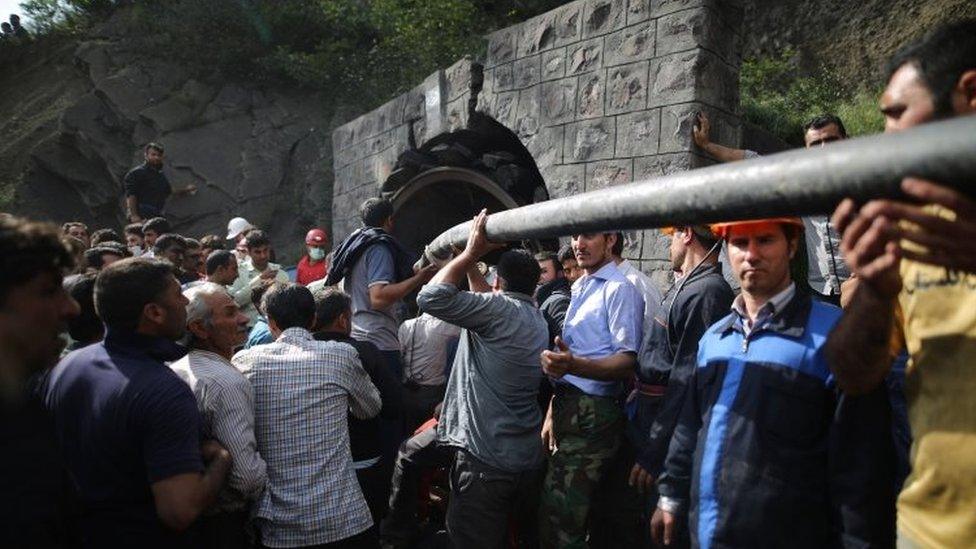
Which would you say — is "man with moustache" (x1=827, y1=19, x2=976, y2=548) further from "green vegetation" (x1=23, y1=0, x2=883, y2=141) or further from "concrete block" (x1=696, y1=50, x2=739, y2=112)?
"green vegetation" (x1=23, y1=0, x2=883, y2=141)

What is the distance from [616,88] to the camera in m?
4.93

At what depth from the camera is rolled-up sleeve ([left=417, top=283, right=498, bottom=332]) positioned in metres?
3.45

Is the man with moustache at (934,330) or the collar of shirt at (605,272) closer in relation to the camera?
the man with moustache at (934,330)

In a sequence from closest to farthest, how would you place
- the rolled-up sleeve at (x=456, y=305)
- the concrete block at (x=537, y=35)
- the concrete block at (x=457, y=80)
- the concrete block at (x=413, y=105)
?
the rolled-up sleeve at (x=456, y=305), the concrete block at (x=537, y=35), the concrete block at (x=457, y=80), the concrete block at (x=413, y=105)

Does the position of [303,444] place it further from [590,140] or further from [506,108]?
[506,108]

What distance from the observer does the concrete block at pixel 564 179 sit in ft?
17.0

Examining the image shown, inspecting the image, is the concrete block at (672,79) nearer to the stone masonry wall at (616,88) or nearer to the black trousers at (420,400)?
the stone masonry wall at (616,88)

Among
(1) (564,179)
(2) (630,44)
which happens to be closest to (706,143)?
(2) (630,44)

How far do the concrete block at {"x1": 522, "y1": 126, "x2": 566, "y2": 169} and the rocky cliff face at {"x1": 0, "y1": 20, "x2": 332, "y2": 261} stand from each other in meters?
6.30

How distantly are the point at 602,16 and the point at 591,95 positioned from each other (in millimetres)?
539

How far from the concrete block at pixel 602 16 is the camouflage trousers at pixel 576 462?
263 cm

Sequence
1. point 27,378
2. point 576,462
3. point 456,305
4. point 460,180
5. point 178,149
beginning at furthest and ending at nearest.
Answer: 1. point 178,149
2. point 460,180
3. point 576,462
4. point 456,305
5. point 27,378

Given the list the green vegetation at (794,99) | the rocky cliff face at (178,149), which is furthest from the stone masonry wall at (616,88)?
the rocky cliff face at (178,149)

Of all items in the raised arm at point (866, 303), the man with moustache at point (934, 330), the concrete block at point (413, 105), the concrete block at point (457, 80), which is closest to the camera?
the raised arm at point (866, 303)
